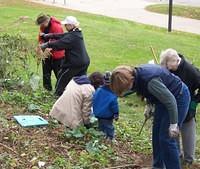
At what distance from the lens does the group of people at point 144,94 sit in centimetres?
519

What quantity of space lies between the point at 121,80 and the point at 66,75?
3712 mm

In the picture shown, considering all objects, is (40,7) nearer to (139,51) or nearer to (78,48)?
(139,51)

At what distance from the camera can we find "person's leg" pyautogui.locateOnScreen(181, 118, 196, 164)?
642 centimetres

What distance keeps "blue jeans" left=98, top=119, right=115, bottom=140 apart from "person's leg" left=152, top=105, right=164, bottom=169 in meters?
0.83

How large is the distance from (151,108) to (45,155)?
5.21 feet

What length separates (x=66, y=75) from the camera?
8641 mm

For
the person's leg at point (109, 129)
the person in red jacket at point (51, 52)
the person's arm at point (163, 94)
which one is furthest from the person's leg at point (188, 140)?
the person in red jacket at point (51, 52)

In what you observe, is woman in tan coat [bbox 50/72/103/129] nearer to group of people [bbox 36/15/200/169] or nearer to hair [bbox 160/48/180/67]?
group of people [bbox 36/15/200/169]

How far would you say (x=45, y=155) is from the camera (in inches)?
230

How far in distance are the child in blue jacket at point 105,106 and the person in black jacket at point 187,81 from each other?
2.64ft

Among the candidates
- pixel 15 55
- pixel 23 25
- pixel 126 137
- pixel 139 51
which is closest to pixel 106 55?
pixel 139 51

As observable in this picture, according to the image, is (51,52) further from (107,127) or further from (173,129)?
(173,129)

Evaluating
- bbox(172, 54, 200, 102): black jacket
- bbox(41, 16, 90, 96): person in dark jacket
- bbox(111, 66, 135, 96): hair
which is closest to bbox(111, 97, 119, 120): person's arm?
bbox(172, 54, 200, 102): black jacket

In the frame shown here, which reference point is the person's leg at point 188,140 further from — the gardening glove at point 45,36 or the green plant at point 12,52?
the gardening glove at point 45,36
